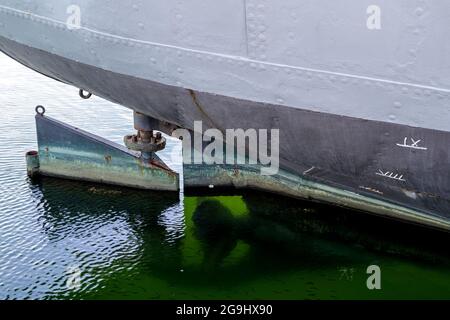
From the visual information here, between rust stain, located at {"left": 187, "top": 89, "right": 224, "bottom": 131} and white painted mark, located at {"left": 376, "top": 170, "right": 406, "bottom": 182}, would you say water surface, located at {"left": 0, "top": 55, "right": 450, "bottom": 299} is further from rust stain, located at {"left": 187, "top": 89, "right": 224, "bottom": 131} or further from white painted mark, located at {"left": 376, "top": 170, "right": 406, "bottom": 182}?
rust stain, located at {"left": 187, "top": 89, "right": 224, "bottom": 131}

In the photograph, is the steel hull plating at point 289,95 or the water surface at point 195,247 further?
the water surface at point 195,247

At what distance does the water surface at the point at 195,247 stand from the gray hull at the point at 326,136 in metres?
1.60

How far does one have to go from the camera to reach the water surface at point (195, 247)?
24.3 ft

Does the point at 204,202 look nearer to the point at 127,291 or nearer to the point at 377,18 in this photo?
the point at 127,291

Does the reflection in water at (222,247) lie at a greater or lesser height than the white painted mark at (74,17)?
lesser

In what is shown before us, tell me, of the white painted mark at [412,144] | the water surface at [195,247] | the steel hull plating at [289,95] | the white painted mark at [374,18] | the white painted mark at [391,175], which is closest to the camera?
the white painted mark at [374,18]

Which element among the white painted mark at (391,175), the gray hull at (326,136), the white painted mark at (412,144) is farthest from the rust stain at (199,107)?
the white painted mark at (412,144)

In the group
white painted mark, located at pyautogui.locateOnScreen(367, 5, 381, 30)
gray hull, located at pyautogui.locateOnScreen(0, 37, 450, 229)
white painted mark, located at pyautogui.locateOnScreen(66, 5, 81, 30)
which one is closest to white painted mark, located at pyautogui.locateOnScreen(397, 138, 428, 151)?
gray hull, located at pyautogui.locateOnScreen(0, 37, 450, 229)

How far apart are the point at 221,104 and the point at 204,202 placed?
13.3 feet

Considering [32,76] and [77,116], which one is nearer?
[77,116]

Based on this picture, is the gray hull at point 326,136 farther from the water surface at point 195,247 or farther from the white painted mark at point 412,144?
the water surface at point 195,247
